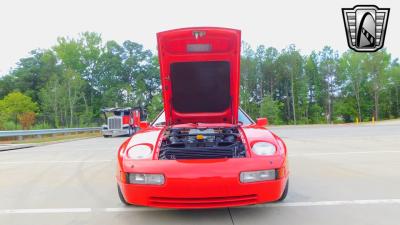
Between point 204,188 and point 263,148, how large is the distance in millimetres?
816

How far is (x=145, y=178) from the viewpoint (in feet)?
11.2

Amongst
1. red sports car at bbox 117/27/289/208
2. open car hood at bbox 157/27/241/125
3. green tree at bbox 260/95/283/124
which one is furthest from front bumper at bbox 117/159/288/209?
green tree at bbox 260/95/283/124

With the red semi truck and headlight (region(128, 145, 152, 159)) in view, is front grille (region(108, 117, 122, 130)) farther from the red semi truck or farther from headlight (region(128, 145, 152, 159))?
headlight (region(128, 145, 152, 159))

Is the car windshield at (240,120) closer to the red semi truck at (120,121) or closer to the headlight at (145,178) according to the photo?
the headlight at (145,178)

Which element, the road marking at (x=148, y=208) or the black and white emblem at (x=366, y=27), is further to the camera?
the black and white emblem at (x=366, y=27)

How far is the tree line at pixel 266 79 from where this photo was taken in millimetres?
62469

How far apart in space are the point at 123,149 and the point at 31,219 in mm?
1186

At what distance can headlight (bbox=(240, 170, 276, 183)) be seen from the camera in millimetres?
3344

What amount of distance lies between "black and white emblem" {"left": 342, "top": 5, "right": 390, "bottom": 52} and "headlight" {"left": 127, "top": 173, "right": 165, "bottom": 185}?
8113 mm

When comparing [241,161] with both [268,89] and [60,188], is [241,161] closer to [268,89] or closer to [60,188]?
[60,188]

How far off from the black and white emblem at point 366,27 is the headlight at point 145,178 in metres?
8.11

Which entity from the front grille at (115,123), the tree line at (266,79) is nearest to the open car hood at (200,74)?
the front grille at (115,123)

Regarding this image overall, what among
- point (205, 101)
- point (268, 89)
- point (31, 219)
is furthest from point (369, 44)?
point (268, 89)

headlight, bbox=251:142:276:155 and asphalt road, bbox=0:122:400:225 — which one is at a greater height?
headlight, bbox=251:142:276:155
